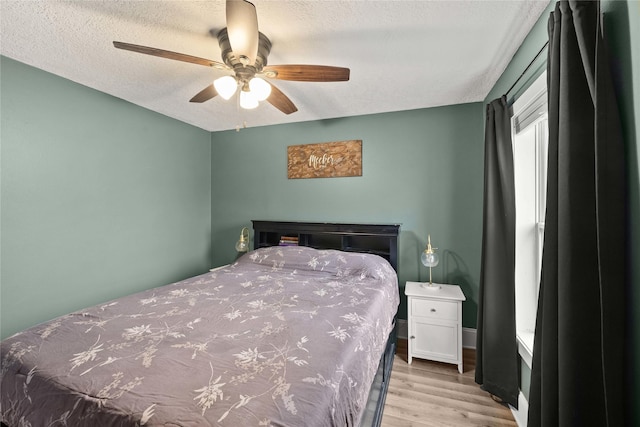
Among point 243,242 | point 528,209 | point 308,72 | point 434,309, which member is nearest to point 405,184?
point 528,209

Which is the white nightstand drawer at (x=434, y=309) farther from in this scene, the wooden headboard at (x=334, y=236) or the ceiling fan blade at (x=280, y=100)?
the ceiling fan blade at (x=280, y=100)

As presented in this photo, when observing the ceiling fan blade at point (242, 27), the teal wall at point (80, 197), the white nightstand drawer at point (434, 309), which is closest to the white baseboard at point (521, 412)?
the white nightstand drawer at point (434, 309)

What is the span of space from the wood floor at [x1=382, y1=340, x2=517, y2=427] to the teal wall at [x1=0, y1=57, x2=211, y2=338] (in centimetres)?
272

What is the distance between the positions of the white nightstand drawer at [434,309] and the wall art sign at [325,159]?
1488mm

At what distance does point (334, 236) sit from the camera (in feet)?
10.4

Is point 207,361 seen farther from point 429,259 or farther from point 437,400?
point 429,259

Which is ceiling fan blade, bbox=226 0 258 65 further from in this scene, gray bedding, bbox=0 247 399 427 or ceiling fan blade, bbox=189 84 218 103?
gray bedding, bbox=0 247 399 427

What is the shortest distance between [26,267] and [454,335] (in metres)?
3.46

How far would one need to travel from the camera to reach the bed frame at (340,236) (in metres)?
2.80

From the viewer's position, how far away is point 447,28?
163 cm

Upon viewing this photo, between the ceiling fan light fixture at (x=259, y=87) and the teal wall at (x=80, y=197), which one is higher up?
the ceiling fan light fixture at (x=259, y=87)

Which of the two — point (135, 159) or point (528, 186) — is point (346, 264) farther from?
point (135, 159)

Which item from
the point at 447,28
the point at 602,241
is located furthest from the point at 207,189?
the point at 602,241

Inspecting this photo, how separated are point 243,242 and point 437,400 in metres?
2.46
